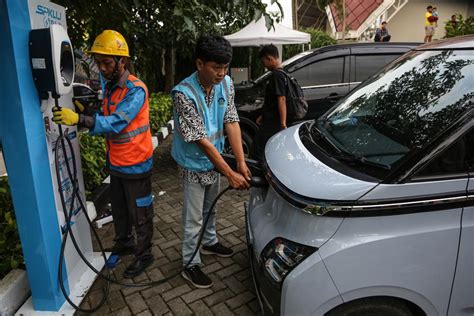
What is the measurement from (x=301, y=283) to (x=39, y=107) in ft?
6.09

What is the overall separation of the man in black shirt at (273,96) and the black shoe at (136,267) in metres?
1.64

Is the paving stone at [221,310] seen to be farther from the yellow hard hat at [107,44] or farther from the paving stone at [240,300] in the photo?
the yellow hard hat at [107,44]

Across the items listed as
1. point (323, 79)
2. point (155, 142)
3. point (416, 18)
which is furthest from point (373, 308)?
point (416, 18)

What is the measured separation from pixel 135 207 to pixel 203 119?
94 cm

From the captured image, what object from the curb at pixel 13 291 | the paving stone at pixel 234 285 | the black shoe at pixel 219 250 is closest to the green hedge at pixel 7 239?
the curb at pixel 13 291

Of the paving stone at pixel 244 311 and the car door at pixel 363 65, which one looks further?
the car door at pixel 363 65

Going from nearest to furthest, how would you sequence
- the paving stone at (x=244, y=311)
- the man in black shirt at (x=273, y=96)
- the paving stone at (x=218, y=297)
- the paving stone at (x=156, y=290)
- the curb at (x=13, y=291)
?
the curb at (x=13, y=291), the paving stone at (x=244, y=311), the paving stone at (x=218, y=297), the paving stone at (x=156, y=290), the man in black shirt at (x=273, y=96)

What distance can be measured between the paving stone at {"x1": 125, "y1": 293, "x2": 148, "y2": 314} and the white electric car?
3.42ft

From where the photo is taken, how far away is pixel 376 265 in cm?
171

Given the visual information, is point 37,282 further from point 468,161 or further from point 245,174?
point 468,161

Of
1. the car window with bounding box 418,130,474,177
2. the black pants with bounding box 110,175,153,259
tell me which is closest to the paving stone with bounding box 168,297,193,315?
the black pants with bounding box 110,175,153,259

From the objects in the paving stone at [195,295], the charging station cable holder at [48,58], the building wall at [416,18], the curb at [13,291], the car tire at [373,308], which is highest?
the building wall at [416,18]

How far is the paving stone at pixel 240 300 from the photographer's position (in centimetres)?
261

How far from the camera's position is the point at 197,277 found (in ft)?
9.23
